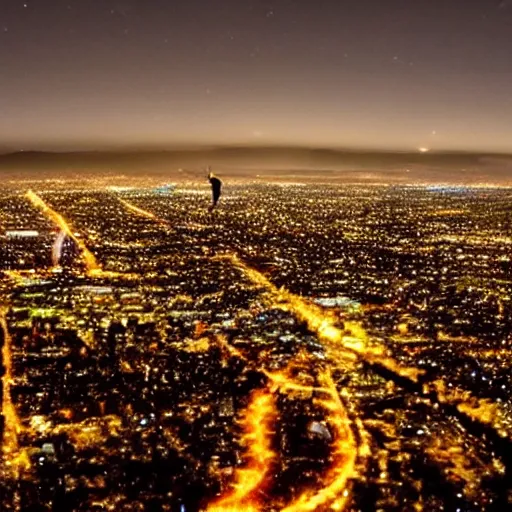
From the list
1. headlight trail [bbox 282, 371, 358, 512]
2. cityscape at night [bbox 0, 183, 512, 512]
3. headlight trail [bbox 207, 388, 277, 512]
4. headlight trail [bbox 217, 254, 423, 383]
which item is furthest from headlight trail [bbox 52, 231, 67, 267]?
headlight trail [bbox 282, 371, 358, 512]

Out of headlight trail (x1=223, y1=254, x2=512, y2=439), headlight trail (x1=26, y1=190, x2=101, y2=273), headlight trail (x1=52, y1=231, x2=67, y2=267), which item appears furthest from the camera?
headlight trail (x1=52, y1=231, x2=67, y2=267)

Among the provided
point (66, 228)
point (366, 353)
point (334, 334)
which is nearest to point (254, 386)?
point (366, 353)

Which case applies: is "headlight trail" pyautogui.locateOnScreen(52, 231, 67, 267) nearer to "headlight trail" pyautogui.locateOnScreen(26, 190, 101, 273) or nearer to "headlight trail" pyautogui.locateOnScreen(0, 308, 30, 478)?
"headlight trail" pyautogui.locateOnScreen(26, 190, 101, 273)

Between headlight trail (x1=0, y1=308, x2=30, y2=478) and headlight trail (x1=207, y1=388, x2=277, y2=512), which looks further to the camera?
headlight trail (x1=0, y1=308, x2=30, y2=478)

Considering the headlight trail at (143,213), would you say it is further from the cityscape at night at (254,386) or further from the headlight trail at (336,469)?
the headlight trail at (336,469)

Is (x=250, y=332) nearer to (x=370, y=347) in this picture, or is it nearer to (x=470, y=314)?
(x=370, y=347)

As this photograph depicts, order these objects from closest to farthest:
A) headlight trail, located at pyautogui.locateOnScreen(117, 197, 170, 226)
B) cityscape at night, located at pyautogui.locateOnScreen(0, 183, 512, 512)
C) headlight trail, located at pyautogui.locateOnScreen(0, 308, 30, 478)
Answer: cityscape at night, located at pyautogui.locateOnScreen(0, 183, 512, 512) < headlight trail, located at pyautogui.locateOnScreen(0, 308, 30, 478) < headlight trail, located at pyautogui.locateOnScreen(117, 197, 170, 226)

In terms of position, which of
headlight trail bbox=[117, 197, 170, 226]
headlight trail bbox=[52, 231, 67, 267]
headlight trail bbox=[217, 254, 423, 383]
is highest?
headlight trail bbox=[217, 254, 423, 383]
